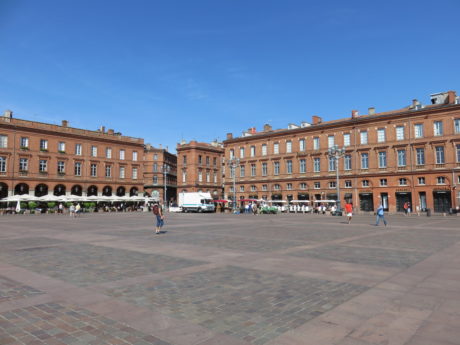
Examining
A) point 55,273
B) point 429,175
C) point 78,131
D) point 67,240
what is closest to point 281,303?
point 55,273

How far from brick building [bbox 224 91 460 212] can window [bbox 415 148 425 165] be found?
0.38 ft

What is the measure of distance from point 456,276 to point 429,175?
43364 mm

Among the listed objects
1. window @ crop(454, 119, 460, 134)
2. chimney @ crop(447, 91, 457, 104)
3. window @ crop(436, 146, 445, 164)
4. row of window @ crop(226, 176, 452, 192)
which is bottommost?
row of window @ crop(226, 176, 452, 192)

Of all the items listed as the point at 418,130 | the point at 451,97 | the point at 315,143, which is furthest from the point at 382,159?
the point at 451,97

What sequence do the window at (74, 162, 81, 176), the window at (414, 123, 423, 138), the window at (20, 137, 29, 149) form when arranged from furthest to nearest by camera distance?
1. the window at (74, 162, 81, 176)
2. the window at (20, 137, 29, 149)
3. the window at (414, 123, 423, 138)

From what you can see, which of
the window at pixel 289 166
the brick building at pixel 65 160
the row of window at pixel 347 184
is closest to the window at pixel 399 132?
the row of window at pixel 347 184

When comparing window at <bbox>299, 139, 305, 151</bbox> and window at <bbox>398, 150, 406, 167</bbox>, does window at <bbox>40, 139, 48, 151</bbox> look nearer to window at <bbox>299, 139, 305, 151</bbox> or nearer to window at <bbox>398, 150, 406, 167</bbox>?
window at <bbox>299, 139, 305, 151</bbox>

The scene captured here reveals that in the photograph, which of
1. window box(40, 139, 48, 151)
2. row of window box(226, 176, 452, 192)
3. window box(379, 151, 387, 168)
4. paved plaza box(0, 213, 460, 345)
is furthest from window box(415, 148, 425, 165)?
window box(40, 139, 48, 151)

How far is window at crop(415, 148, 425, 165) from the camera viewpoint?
151 ft

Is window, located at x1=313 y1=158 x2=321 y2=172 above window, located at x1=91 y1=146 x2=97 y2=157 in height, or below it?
below

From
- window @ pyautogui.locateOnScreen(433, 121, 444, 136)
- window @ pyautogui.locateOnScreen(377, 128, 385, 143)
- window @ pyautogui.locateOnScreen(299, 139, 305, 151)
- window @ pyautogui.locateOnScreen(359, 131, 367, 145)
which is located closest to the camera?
window @ pyautogui.locateOnScreen(433, 121, 444, 136)

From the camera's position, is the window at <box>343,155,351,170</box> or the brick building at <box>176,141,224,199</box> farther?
the brick building at <box>176,141,224,199</box>

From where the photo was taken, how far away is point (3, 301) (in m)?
5.55

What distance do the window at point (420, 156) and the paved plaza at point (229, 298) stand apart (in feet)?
132
